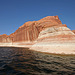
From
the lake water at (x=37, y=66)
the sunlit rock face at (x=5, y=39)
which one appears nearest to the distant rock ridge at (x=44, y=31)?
the sunlit rock face at (x=5, y=39)

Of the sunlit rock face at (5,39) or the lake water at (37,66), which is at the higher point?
the sunlit rock face at (5,39)

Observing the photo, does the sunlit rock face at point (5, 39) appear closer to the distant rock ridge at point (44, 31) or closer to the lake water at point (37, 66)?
the distant rock ridge at point (44, 31)

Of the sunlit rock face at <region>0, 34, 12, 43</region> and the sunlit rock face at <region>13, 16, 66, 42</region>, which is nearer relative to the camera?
the sunlit rock face at <region>13, 16, 66, 42</region>

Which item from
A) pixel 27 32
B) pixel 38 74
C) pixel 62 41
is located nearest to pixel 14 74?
pixel 38 74

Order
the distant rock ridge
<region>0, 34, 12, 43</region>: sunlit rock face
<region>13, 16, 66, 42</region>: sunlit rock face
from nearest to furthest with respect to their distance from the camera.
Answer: the distant rock ridge < <region>13, 16, 66, 42</region>: sunlit rock face < <region>0, 34, 12, 43</region>: sunlit rock face

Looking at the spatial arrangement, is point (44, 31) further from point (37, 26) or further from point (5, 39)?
point (5, 39)

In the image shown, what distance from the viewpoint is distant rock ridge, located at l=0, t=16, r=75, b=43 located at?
2005 cm

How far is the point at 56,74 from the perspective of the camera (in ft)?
17.2

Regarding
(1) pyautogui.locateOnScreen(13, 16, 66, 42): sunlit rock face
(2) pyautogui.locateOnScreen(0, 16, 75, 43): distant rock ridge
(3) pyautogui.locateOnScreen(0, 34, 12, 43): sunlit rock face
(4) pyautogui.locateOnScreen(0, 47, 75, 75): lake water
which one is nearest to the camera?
(4) pyautogui.locateOnScreen(0, 47, 75, 75): lake water

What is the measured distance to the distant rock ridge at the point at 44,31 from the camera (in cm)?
2005

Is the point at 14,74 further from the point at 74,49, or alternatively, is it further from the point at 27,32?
the point at 27,32

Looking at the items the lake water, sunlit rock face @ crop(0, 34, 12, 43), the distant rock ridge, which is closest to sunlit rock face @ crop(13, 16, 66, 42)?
the distant rock ridge

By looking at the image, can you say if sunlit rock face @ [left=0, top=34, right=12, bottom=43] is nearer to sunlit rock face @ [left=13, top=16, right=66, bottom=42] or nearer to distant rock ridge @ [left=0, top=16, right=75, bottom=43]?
distant rock ridge @ [left=0, top=16, right=75, bottom=43]

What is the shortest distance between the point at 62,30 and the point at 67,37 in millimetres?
3699
